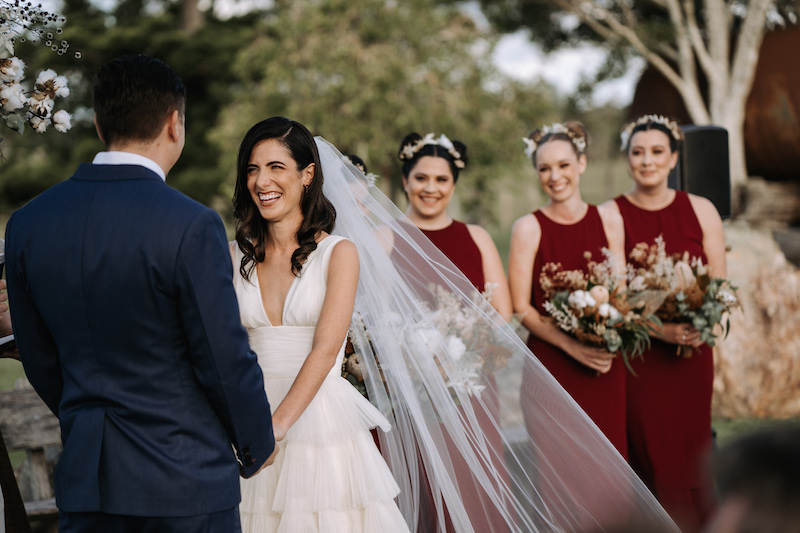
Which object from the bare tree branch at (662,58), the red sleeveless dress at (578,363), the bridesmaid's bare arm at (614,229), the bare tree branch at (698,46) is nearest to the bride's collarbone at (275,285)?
the red sleeveless dress at (578,363)

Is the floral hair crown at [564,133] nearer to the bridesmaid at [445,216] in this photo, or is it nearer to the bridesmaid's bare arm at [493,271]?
Result: the bridesmaid at [445,216]

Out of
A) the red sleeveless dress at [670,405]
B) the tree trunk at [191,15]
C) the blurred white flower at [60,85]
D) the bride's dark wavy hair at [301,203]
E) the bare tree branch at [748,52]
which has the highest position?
the tree trunk at [191,15]

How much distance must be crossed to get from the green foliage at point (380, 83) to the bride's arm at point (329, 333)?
11.6 meters

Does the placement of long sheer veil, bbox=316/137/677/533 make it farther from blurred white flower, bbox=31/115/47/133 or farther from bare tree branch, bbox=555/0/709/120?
bare tree branch, bbox=555/0/709/120

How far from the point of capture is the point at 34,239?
7.05 ft

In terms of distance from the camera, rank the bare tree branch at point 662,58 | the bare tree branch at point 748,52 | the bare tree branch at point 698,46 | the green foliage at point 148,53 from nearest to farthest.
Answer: the bare tree branch at point 748,52
the bare tree branch at point 698,46
the bare tree branch at point 662,58
the green foliage at point 148,53

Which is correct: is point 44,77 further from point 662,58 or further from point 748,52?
point 662,58

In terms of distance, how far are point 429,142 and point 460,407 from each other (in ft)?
6.29

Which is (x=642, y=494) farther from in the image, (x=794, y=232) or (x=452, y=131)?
(x=452, y=131)

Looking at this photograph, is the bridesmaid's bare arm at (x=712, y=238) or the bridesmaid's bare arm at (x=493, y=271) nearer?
the bridesmaid's bare arm at (x=493, y=271)

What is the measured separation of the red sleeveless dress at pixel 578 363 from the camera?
4477 mm

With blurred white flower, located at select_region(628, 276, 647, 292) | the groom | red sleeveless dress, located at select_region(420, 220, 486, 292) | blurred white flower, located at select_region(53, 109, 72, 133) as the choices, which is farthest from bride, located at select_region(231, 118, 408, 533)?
blurred white flower, located at select_region(628, 276, 647, 292)

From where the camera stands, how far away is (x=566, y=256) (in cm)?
457

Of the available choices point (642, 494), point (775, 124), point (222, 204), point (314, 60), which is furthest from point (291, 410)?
point (222, 204)
